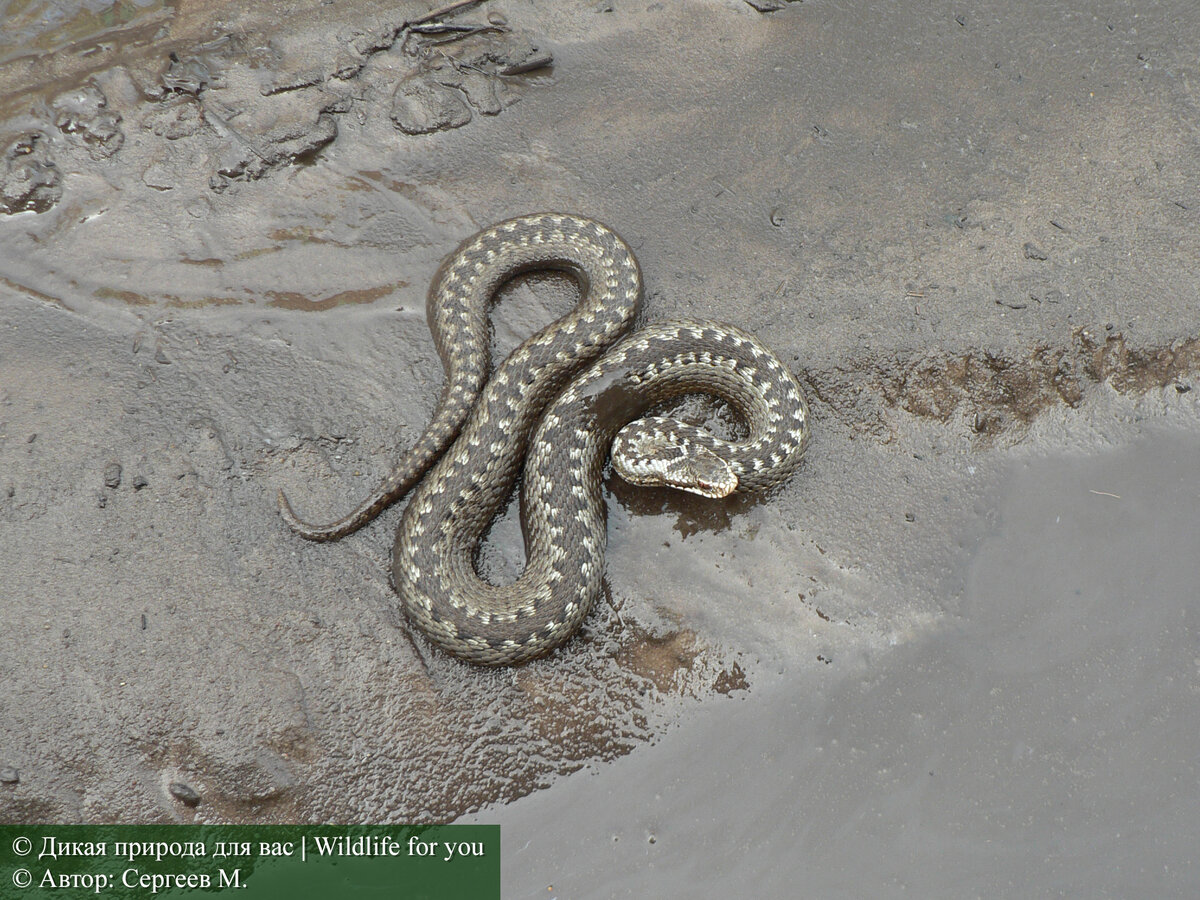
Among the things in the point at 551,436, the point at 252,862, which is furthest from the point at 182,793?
the point at 551,436

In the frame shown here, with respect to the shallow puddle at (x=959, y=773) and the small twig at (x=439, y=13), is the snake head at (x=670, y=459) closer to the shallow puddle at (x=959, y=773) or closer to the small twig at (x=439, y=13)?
the shallow puddle at (x=959, y=773)

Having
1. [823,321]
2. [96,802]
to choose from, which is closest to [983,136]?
[823,321]

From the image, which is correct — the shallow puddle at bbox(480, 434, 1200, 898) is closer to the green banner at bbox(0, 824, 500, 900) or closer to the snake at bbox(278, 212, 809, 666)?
the green banner at bbox(0, 824, 500, 900)

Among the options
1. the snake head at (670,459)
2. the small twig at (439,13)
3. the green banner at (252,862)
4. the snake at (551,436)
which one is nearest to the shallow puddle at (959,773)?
the green banner at (252,862)

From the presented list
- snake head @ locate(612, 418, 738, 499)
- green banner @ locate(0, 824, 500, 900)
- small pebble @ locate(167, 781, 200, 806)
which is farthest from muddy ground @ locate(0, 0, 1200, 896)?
snake head @ locate(612, 418, 738, 499)

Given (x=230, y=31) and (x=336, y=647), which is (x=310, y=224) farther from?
(x=336, y=647)

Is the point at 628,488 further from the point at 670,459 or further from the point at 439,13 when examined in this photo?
the point at 439,13

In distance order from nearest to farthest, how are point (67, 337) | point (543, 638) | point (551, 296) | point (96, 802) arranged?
point (96, 802)
point (543, 638)
point (67, 337)
point (551, 296)
